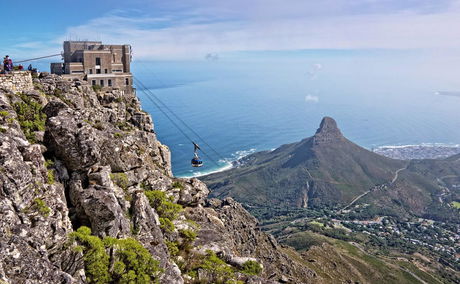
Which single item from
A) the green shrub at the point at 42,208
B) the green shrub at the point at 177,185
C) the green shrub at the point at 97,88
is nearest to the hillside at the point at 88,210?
the green shrub at the point at 42,208

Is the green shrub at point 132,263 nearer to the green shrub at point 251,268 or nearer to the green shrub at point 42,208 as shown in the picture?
the green shrub at point 42,208

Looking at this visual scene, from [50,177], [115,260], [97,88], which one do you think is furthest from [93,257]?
[97,88]

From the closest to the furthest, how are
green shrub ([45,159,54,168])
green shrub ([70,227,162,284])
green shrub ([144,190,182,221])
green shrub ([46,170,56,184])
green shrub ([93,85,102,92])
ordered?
green shrub ([70,227,162,284])
green shrub ([46,170,56,184])
green shrub ([45,159,54,168])
green shrub ([144,190,182,221])
green shrub ([93,85,102,92])

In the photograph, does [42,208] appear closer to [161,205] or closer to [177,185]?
[161,205]

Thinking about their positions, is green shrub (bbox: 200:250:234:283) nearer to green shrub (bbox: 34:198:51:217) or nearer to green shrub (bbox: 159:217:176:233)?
green shrub (bbox: 159:217:176:233)

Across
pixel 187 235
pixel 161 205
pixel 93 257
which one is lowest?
pixel 187 235

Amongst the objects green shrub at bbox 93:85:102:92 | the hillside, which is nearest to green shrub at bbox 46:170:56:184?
the hillside
